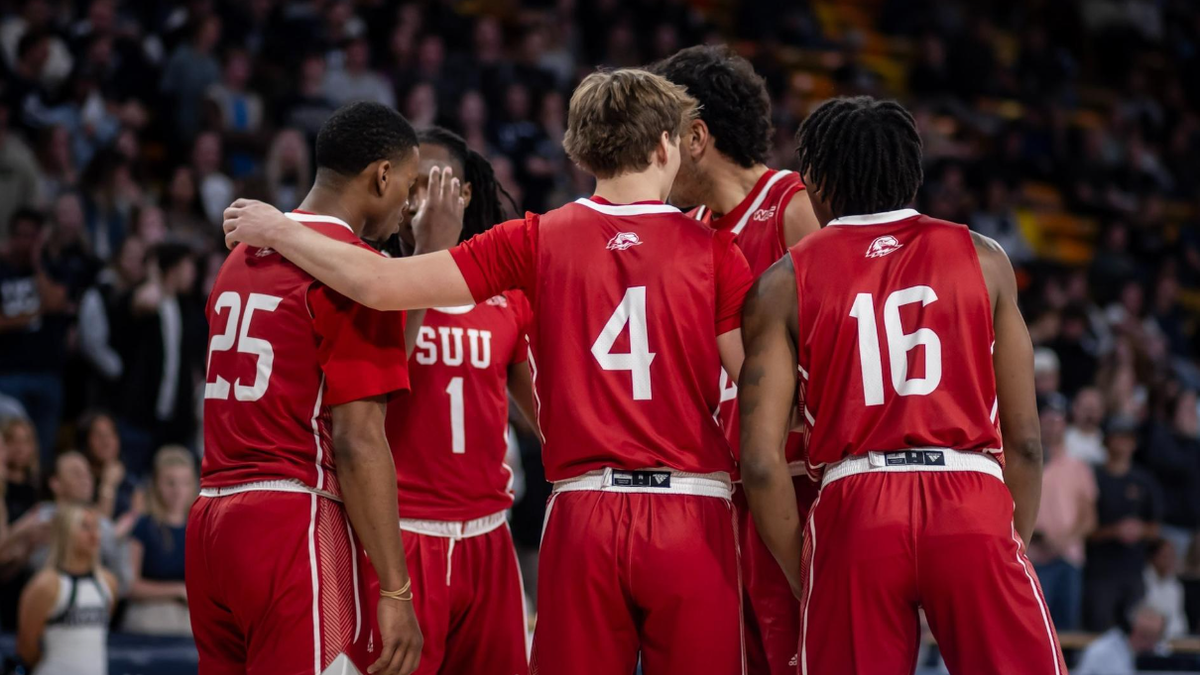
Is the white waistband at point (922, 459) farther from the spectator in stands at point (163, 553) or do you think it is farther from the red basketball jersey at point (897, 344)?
the spectator in stands at point (163, 553)

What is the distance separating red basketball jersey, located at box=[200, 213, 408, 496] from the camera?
13.5ft

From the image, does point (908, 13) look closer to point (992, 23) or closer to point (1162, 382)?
point (992, 23)

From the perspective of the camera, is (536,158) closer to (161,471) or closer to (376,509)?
(161,471)

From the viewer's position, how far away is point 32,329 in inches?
392

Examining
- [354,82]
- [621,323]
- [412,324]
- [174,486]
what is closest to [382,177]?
[412,324]

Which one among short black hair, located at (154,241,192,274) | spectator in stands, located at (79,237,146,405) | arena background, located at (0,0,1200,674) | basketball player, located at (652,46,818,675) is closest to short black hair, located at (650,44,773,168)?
basketball player, located at (652,46,818,675)

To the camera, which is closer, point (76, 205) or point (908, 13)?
point (76, 205)

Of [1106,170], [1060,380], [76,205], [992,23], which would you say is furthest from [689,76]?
[992,23]

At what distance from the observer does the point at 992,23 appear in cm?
2230

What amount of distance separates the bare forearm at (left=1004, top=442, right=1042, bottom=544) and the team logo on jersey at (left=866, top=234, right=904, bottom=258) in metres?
0.70

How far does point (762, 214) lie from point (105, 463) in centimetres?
587

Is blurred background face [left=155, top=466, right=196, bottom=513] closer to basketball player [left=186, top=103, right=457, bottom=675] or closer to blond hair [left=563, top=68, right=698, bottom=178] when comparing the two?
basketball player [left=186, top=103, right=457, bottom=675]

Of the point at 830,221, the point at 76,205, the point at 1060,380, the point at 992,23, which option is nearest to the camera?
the point at 830,221

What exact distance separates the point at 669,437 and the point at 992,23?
19.9 m
